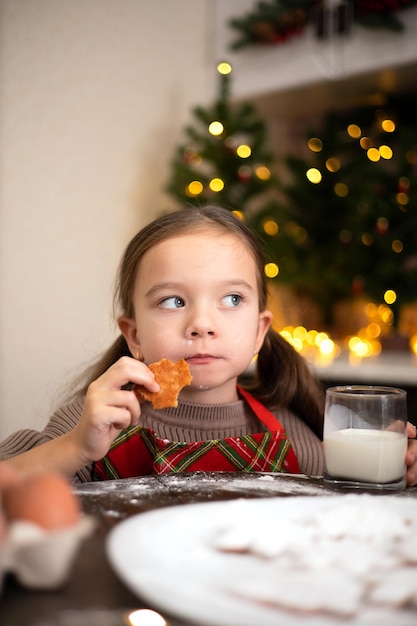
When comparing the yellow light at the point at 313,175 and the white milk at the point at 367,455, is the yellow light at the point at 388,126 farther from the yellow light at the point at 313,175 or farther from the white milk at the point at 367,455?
the white milk at the point at 367,455

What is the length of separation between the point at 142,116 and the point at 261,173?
0.69 meters

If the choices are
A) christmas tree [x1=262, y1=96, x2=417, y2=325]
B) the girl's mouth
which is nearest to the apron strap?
the girl's mouth

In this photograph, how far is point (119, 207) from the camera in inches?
131

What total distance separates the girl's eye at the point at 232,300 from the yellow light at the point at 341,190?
200 cm

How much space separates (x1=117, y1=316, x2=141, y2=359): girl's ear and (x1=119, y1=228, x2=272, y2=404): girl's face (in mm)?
32

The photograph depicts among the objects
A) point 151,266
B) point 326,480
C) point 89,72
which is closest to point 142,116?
point 89,72

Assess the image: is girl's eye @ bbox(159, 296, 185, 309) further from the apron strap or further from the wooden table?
the wooden table

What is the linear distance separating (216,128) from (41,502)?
2.71 meters

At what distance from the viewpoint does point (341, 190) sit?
10.4 feet

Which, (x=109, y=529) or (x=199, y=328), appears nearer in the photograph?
(x=109, y=529)

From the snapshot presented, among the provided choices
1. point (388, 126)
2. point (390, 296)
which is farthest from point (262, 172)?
point (390, 296)

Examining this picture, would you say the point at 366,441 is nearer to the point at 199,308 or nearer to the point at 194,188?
the point at 199,308

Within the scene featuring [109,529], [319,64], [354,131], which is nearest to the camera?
[109,529]

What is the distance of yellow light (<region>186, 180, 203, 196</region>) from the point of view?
119 inches
